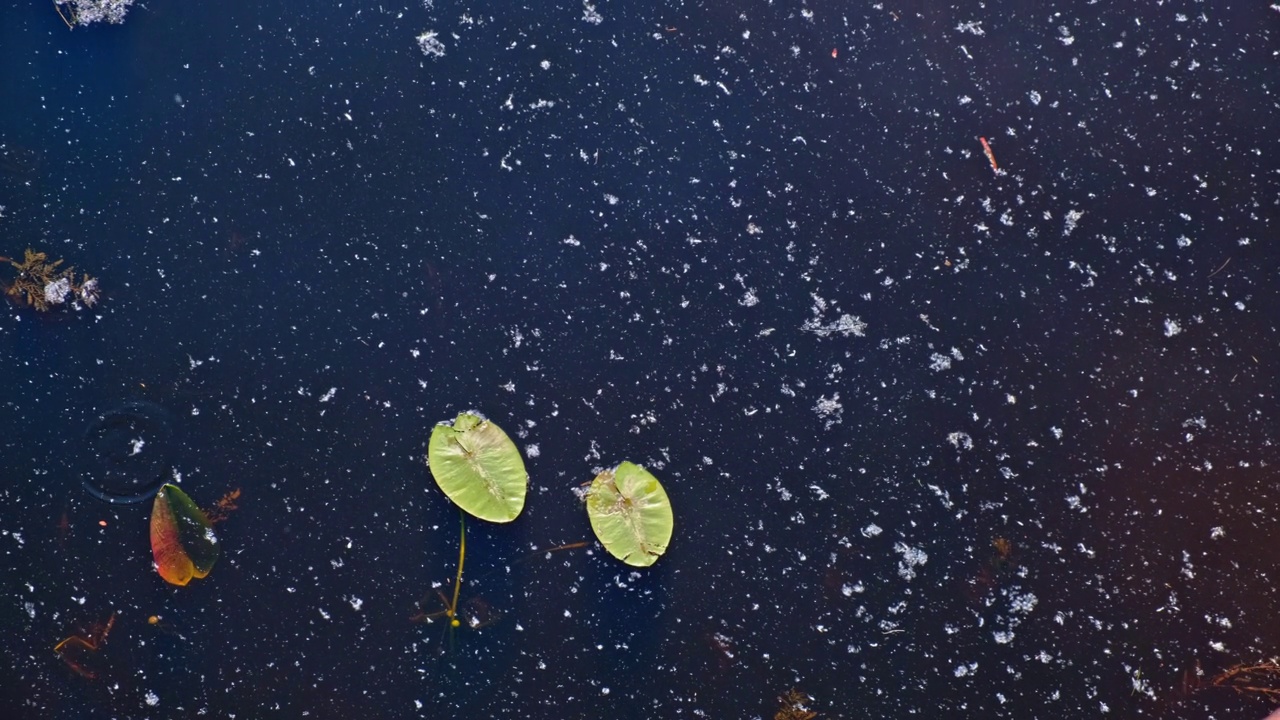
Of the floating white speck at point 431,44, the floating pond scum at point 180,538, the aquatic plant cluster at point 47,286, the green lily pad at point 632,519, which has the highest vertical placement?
the floating white speck at point 431,44

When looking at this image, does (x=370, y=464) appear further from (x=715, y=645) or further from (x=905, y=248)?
(x=905, y=248)

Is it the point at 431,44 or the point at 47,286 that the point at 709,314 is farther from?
the point at 47,286

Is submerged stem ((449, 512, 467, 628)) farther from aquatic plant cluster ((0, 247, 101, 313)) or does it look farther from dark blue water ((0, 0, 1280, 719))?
aquatic plant cluster ((0, 247, 101, 313))

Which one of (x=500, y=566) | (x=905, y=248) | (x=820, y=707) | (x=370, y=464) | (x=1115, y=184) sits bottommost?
(x=820, y=707)

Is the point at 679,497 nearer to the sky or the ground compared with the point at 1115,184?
nearer to the ground

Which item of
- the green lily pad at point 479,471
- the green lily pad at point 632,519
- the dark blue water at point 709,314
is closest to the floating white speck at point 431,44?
the dark blue water at point 709,314

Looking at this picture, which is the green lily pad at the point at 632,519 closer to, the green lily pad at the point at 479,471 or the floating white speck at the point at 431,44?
the green lily pad at the point at 479,471

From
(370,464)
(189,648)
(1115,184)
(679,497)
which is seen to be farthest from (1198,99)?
(189,648)
